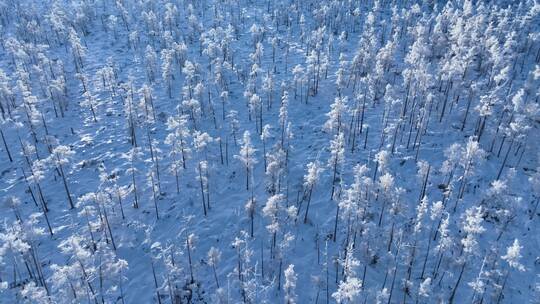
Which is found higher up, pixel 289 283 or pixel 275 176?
pixel 275 176

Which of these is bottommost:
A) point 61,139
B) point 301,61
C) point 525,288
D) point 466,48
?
point 525,288

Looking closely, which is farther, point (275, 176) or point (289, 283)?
point (275, 176)

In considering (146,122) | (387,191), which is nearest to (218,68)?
(146,122)

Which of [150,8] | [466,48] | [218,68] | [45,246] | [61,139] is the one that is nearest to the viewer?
[45,246]

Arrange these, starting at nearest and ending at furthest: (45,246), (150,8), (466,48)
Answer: (45,246)
(466,48)
(150,8)

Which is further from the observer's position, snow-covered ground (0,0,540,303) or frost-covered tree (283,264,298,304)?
snow-covered ground (0,0,540,303)

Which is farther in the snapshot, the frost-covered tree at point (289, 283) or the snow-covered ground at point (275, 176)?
the snow-covered ground at point (275, 176)

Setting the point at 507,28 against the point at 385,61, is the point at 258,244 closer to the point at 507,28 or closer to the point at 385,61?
the point at 385,61

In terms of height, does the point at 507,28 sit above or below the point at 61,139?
above
